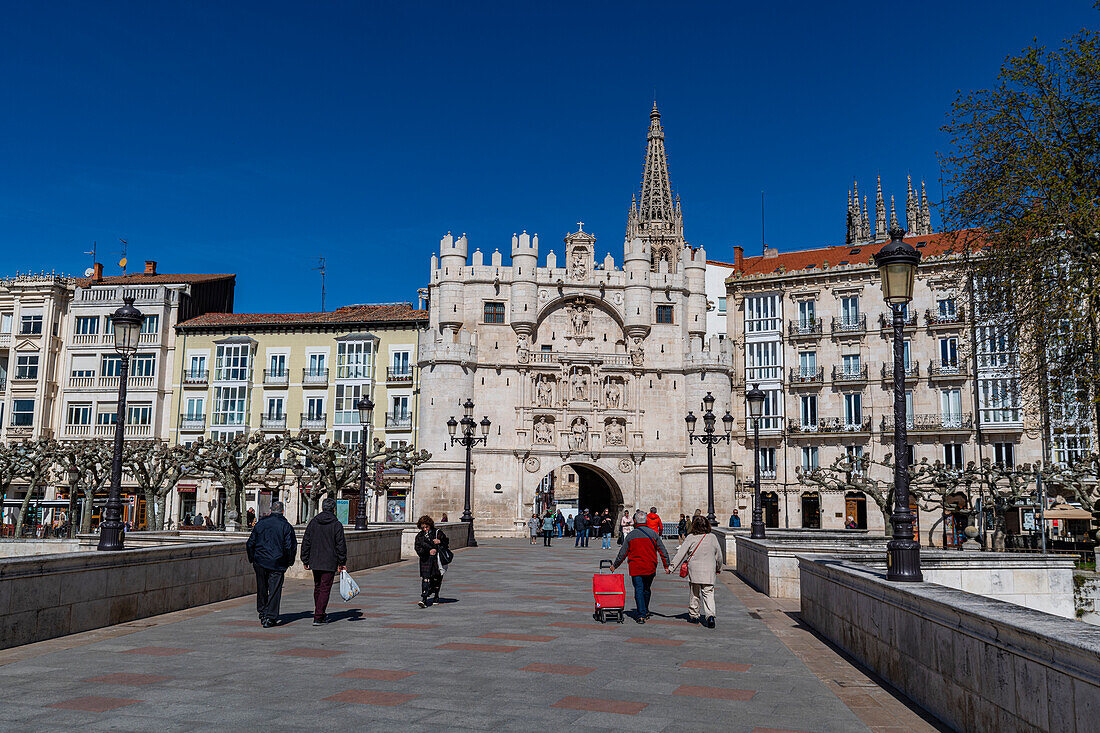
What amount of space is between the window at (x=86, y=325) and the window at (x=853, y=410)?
47925 mm

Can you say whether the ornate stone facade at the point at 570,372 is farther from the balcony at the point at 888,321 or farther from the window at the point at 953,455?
the window at the point at 953,455

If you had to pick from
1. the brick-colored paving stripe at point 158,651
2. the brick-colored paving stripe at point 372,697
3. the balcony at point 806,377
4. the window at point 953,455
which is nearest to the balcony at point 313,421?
the balcony at point 806,377

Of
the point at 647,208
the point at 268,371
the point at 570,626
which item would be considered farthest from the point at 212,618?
the point at 647,208

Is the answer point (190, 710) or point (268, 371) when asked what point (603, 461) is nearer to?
point (268, 371)

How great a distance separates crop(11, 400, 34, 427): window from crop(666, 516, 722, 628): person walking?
5463 cm

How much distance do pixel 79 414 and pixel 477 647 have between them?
5415 cm

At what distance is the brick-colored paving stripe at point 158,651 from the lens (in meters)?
9.74

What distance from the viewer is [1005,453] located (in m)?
51.7

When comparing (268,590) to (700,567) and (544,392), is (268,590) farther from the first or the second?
(544,392)

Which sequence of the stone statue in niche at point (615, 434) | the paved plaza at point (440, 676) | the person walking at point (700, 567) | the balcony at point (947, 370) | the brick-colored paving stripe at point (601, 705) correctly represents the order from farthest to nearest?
the stone statue in niche at point (615, 434) → the balcony at point (947, 370) → the person walking at point (700, 567) → the brick-colored paving stripe at point (601, 705) → the paved plaza at point (440, 676)

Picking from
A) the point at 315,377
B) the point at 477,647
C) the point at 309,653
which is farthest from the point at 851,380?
the point at 309,653

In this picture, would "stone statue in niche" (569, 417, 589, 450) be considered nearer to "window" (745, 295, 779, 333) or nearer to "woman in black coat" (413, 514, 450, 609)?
"window" (745, 295, 779, 333)

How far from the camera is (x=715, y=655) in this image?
10375 mm

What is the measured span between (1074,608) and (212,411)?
172 ft
